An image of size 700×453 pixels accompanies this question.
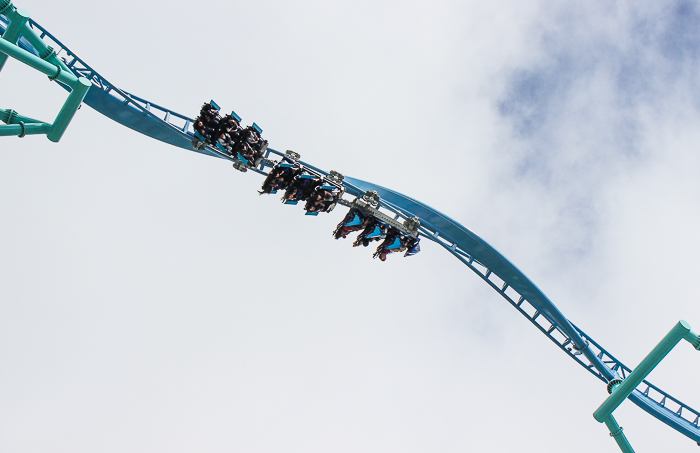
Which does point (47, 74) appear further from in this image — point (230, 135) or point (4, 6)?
point (230, 135)

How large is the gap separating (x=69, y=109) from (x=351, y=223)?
20.3 ft

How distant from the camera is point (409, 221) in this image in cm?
1184

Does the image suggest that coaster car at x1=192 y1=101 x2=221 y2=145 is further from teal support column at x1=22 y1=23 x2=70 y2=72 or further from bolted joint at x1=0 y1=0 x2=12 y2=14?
bolted joint at x1=0 y1=0 x2=12 y2=14

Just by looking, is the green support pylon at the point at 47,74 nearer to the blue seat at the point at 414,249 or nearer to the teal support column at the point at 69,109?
the teal support column at the point at 69,109

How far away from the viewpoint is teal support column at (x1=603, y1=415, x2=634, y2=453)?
8766mm

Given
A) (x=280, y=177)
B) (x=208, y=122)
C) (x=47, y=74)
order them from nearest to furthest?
(x=47, y=74)
(x=208, y=122)
(x=280, y=177)

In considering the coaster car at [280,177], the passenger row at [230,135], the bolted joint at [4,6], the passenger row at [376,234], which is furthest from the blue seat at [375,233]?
the bolted joint at [4,6]

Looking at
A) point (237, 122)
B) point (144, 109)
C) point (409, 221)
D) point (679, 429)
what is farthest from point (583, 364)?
point (144, 109)

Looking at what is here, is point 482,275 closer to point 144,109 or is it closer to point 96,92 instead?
point 144,109

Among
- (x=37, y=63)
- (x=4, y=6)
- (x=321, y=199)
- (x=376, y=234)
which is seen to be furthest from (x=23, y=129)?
(x=376, y=234)

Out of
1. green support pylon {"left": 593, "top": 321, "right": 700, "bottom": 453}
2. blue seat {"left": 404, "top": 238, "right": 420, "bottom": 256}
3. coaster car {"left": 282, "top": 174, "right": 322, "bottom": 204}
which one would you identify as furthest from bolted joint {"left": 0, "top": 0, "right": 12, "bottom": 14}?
green support pylon {"left": 593, "top": 321, "right": 700, "bottom": 453}

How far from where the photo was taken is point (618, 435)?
29.7ft

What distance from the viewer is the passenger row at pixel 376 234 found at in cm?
1139

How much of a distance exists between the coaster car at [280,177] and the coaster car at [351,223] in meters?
1.45
